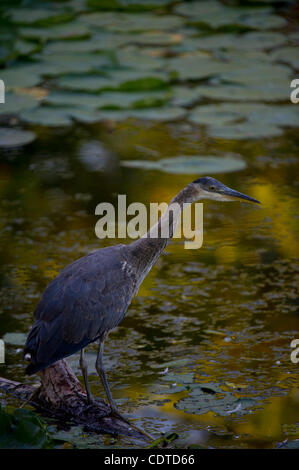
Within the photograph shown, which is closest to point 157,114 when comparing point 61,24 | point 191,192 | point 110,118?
point 110,118

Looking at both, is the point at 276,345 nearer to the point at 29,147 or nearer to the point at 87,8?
the point at 29,147

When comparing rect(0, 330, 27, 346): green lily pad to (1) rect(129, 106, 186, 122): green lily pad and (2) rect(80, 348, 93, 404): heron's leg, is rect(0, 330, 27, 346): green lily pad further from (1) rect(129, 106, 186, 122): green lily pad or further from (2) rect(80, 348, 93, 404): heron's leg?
(1) rect(129, 106, 186, 122): green lily pad

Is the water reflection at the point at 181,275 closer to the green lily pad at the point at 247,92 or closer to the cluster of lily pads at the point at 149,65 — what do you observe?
the cluster of lily pads at the point at 149,65

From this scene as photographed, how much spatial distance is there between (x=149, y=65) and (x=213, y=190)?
5063mm

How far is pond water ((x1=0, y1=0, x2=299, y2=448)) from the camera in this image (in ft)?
14.5

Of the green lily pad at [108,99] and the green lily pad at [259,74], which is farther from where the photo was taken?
the green lily pad at [259,74]

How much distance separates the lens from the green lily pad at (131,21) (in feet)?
33.3

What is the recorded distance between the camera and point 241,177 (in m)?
7.25

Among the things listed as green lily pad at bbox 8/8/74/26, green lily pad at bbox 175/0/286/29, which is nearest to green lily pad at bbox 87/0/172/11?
green lily pad at bbox 175/0/286/29

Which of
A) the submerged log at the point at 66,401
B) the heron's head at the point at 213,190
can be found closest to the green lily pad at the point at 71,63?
the heron's head at the point at 213,190

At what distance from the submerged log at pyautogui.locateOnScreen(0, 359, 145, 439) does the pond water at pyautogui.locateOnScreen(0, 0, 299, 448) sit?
75mm

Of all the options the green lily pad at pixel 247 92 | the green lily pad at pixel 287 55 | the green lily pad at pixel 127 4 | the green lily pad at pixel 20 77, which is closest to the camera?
the green lily pad at pixel 20 77
